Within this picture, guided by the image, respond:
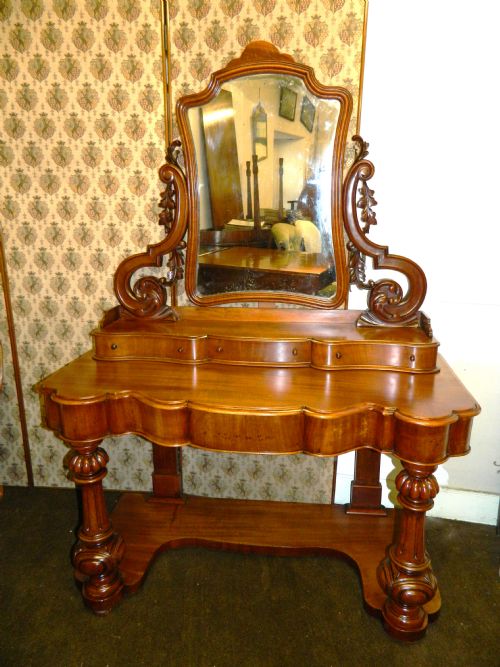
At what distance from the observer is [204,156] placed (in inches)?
Result: 74.7

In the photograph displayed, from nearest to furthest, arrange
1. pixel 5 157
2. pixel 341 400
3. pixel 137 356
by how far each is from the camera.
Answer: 1. pixel 341 400
2. pixel 137 356
3. pixel 5 157

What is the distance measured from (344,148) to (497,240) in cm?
81

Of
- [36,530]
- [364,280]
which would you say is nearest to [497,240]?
[364,280]

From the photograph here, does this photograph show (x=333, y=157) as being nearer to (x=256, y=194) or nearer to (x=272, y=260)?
(x=256, y=194)

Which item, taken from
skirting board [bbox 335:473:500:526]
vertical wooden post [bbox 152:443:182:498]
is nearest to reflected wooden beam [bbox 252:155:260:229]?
vertical wooden post [bbox 152:443:182:498]

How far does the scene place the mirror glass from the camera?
5.94ft

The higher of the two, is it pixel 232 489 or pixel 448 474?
pixel 448 474

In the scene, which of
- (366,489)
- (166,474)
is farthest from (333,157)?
(166,474)

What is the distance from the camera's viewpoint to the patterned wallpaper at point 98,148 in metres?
1.86

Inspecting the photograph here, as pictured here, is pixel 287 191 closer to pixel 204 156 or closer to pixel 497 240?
pixel 204 156

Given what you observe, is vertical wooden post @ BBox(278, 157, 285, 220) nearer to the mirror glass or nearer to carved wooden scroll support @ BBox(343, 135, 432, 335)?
the mirror glass

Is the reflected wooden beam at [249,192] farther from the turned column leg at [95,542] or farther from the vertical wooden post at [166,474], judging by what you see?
the vertical wooden post at [166,474]

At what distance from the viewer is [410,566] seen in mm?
1543

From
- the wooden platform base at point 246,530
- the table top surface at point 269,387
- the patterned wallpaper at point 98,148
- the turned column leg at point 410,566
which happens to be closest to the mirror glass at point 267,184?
the patterned wallpaper at point 98,148
